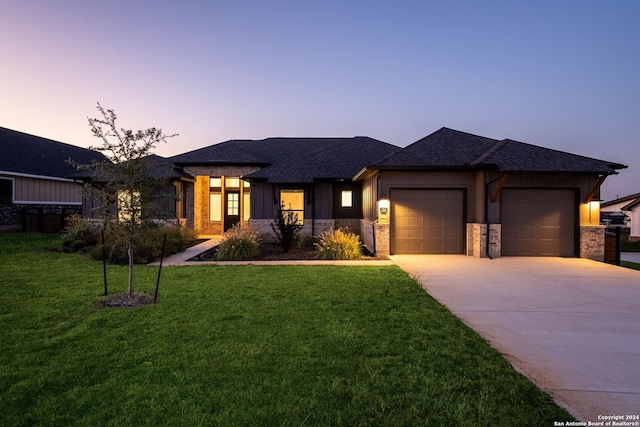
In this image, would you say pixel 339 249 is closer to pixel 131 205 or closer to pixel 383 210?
pixel 383 210

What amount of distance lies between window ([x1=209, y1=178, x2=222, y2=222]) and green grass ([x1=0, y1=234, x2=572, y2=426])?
37.9ft

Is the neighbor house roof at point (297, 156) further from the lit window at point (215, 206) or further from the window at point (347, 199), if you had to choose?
the lit window at point (215, 206)

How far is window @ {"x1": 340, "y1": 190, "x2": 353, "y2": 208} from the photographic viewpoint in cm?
1480

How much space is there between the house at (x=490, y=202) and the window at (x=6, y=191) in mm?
20840

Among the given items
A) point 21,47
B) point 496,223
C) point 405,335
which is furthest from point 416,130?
point 405,335

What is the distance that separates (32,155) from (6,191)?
383 cm

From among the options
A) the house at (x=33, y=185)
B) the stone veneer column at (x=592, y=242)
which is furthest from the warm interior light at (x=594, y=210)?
the house at (x=33, y=185)

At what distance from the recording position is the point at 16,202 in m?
17.1

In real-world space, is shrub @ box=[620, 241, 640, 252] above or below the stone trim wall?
below

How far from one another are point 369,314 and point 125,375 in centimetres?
315

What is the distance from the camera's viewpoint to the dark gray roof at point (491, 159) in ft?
31.3

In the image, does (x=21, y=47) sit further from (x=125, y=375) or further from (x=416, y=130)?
(x=416, y=130)

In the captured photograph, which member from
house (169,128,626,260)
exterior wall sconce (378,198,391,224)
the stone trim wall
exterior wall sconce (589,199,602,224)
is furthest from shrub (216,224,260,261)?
exterior wall sconce (589,199,602,224)

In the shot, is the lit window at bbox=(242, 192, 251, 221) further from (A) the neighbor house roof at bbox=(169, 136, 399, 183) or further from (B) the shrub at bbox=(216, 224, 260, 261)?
(B) the shrub at bbox=(216, 224, 260, 261)
